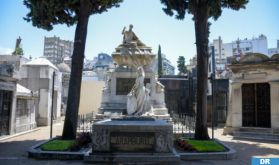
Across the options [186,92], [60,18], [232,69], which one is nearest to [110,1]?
[60,18]

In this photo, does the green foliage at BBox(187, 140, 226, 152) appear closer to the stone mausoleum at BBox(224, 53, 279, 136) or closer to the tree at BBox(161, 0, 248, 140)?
the tree at BBox(161, 0, 248, 140)

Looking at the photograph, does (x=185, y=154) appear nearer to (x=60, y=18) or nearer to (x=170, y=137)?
(x=170, y=137)

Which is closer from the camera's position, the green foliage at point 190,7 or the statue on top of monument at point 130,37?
the green foliage at point 190,7

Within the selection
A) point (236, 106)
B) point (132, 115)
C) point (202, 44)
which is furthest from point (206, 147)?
point (236, 106)

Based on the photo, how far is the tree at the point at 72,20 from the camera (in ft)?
39.7

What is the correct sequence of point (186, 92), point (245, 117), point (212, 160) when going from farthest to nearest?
1. point (186, 92)
2. point (245, 117)
3. point (212, 160)

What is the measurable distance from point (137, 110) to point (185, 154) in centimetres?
692

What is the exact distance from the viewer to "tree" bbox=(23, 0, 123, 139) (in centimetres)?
1211

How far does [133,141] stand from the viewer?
871 cm

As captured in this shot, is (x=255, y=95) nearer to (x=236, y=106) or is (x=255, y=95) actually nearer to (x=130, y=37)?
(x=236, y=106)

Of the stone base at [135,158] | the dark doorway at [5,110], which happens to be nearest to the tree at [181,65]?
the dark doorway at [5,110]

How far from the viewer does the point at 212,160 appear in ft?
30.2

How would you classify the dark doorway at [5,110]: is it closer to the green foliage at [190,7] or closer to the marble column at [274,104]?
the green foliage at [190,7]

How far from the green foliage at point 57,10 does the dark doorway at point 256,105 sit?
9.72 metres
